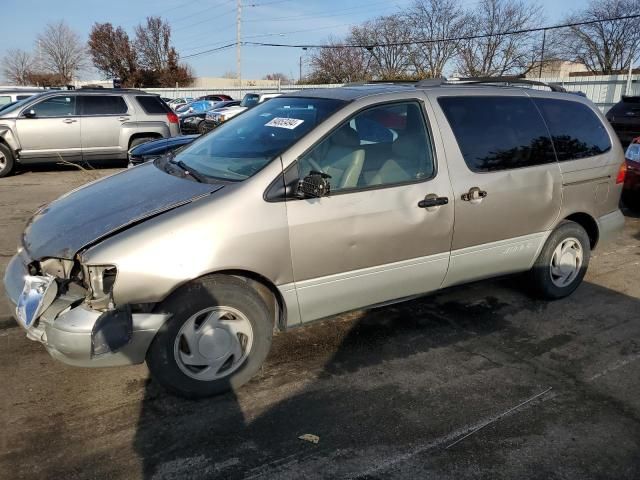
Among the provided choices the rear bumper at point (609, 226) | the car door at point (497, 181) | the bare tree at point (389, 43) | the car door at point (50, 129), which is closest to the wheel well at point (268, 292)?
the car door at point (497, 181)

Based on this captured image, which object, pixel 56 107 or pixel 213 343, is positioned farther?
pixel 56 107

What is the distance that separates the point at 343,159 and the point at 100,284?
5.27ft

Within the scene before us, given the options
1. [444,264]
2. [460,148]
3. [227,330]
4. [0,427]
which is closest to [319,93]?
[460,148]

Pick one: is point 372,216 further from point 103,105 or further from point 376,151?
point 103,105

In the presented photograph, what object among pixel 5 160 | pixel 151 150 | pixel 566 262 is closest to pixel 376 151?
pixel 566 262

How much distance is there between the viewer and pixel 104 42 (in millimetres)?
56344

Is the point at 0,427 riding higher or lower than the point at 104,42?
lower

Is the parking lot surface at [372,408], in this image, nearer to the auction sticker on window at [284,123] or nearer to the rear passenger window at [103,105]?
the auction sticker on window at [284,123]

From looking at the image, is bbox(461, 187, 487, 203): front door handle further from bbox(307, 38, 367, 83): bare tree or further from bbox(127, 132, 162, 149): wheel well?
bbox(307, 38, 367, 83): bare tree

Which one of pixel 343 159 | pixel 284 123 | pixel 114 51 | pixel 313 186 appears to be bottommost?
pixel 313 186

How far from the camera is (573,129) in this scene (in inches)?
175

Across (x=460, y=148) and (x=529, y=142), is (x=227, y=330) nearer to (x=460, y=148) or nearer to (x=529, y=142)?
(x=460, y=148)

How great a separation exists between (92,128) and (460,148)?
9882 mm

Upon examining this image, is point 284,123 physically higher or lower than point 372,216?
higher
